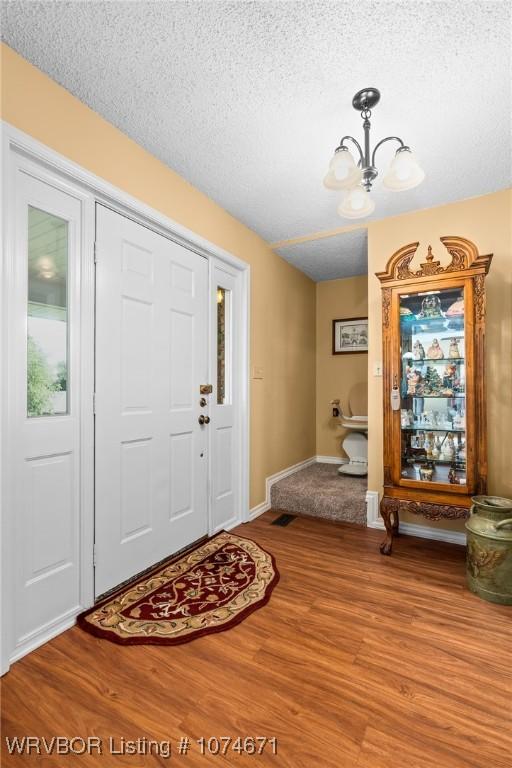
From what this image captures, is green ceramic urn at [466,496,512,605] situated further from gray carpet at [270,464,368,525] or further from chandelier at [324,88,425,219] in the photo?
chandelier at [324,88,425,219]

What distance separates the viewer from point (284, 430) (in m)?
4.09

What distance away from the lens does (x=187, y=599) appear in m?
2.04

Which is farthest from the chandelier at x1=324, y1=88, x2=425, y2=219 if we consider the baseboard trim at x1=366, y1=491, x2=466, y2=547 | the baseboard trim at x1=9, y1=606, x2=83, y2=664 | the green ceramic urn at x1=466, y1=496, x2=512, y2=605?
the baseboard trim at x1=9, y1=606, x2=83, y2=664

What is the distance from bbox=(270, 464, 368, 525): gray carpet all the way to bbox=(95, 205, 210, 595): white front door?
1.02 meters

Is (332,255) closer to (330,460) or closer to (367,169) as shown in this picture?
(367,169)

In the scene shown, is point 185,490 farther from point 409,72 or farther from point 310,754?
point 409,72

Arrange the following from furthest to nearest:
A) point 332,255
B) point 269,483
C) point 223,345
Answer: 1. point 332,255
2. point 269,483
3. point 223,345

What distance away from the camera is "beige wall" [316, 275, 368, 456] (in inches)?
187

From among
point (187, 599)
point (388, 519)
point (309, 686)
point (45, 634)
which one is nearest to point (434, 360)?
point (388, 519)

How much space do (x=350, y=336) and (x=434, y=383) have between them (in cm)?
230

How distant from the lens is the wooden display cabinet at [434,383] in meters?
2.39

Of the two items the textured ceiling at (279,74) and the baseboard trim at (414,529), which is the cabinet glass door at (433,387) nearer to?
the baseboard trim at (414,529)

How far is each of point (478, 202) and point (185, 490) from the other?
10.4 ft

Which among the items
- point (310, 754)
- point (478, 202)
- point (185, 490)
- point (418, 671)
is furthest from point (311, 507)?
point (478, 202)
